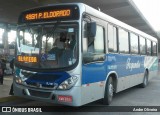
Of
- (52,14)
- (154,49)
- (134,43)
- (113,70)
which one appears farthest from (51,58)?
(154,49)

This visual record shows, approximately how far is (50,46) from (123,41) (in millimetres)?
4402

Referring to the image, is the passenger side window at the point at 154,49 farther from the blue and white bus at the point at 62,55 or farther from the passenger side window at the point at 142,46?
the blue and white bus at the point at 62,55

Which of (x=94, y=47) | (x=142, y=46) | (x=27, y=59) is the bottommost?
(x=27, y=59)

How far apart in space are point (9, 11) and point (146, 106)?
20.7 m

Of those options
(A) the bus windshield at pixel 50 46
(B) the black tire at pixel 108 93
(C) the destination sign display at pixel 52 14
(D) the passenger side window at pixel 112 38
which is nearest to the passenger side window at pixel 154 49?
(D) the passenger side window at pixel 112 38

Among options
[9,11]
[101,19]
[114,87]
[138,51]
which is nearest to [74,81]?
[101,19]

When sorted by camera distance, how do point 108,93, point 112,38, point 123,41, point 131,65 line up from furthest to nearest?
1. point 131,65
2. point 123,41
3. point 112,38
4. point 108,93

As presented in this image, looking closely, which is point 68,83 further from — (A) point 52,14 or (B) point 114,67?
(B) point 114,67

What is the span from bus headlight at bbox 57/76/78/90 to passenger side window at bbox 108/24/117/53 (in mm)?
2611

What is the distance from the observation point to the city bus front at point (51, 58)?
7.00 metres

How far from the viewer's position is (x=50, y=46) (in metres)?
7.34

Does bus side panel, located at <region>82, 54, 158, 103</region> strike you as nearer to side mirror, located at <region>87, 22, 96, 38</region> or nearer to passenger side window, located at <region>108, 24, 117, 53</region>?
passenger side window, located at <region>108, 24, 117, 53</region>

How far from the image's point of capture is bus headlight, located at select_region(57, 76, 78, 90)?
22.9 ft

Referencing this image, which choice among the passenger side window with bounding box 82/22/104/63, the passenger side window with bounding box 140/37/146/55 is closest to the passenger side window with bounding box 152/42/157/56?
the passenger side window with bounding box 140/37/146/55
